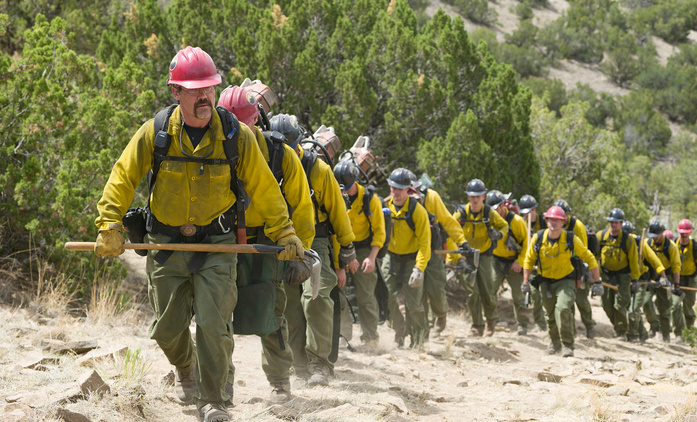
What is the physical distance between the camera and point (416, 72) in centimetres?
1503

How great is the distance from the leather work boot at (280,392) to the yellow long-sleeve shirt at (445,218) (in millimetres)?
5127

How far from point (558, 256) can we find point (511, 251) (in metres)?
2.14

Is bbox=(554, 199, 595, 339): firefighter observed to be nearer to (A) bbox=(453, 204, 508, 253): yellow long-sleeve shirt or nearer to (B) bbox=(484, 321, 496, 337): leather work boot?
(A) bbox=(453, 204, 508, 253): yellow long-sleeve shirt

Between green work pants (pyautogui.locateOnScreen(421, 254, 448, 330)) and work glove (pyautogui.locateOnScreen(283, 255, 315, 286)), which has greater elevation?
work glove (pyautogui.locateOnScreen(283, 255, 315, 286))

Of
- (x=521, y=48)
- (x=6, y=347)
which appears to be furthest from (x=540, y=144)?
(x=521, y=48)

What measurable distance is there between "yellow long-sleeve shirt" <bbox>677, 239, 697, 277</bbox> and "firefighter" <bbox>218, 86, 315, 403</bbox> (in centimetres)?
1109

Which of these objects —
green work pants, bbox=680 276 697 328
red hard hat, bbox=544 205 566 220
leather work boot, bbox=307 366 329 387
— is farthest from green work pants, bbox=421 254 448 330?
green work pants, bbox=680 276 697 328

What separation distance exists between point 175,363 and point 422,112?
10153 millimetres

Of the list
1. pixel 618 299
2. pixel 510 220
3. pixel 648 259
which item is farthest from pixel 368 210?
pixel 648 259

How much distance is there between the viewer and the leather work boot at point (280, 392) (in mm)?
5451

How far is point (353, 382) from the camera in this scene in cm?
666

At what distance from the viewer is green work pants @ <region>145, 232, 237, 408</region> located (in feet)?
14.7

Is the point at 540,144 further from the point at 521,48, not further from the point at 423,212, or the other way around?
the point at 521,48

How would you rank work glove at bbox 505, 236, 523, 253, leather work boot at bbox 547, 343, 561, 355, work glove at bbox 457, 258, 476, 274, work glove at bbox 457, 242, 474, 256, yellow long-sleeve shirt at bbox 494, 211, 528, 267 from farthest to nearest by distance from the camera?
yellow long-sleeve shirt at bbox 494, 211, 528, 267 < work glove at bbox 505, 236, 523, 253 < work glove at bbox 457, 258, 476, 274 < leather work boot at bbox 547, 343, 561, 355 < work glove at bbox 457, 242, 474, 256
